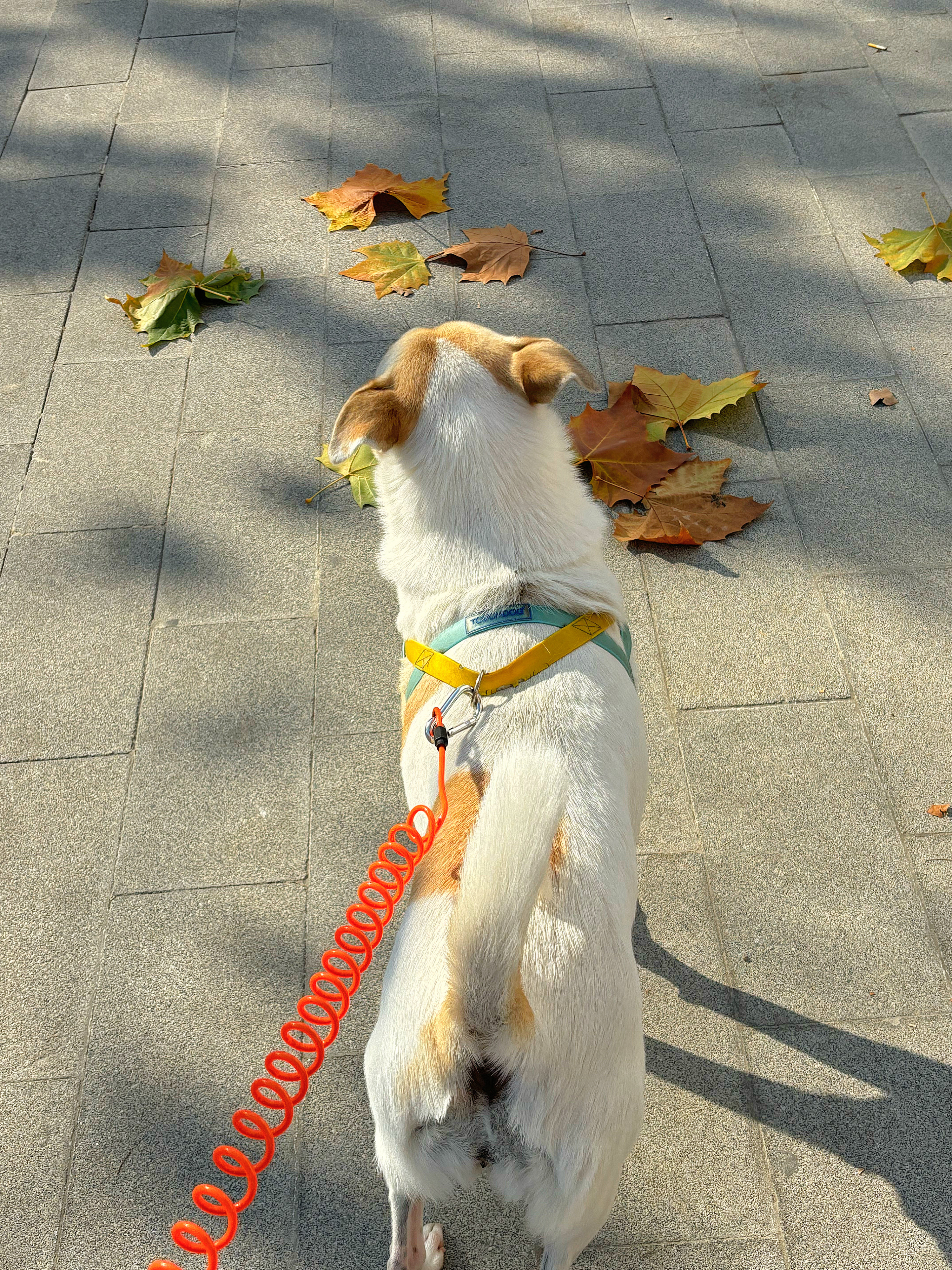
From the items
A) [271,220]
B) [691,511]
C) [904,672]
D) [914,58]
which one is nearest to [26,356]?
[271,220]

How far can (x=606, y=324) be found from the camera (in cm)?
437

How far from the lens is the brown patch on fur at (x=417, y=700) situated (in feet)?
7.63

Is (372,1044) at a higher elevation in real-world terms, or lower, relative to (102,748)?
higher

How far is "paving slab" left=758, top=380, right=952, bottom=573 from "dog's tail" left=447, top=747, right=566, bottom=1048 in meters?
2.36

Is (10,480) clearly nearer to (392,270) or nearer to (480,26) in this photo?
(392,270)

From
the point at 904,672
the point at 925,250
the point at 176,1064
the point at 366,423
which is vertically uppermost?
the point at 366,423

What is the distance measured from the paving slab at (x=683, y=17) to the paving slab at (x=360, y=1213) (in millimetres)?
5810

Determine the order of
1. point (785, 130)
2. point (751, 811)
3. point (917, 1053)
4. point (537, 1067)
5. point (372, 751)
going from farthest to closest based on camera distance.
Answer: point (785, 130)
point (372, 751)
point (751, 811)
point (917, 1053)
point (537, 1067)

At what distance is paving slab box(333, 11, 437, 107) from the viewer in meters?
5.54

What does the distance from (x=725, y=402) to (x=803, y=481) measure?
1.43 feet

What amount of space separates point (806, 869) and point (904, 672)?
83 centimetres

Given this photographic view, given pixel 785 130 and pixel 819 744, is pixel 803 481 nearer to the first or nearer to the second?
pixel 819 744

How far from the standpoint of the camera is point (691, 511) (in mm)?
3727

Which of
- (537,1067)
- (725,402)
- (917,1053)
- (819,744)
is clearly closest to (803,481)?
(725,402)
